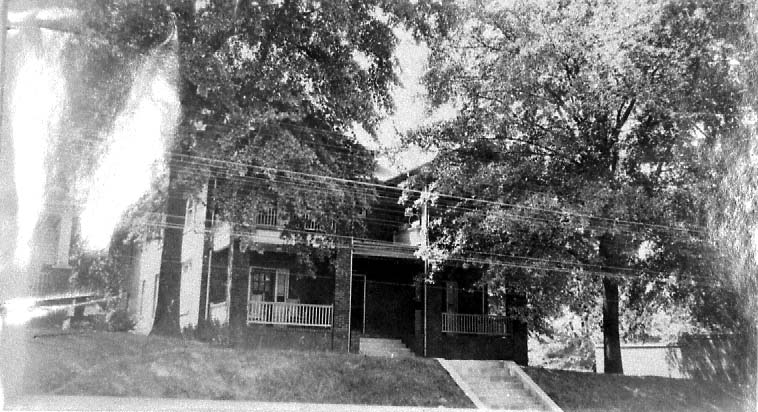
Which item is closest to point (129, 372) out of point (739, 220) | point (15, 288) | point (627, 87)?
point (15, 288)

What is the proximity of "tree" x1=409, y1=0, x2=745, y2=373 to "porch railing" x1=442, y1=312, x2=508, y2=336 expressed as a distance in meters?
0.33

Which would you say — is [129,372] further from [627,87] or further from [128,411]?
[627,87]

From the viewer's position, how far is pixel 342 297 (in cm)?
588

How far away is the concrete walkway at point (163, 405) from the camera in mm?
4328

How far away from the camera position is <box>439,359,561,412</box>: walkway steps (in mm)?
6066

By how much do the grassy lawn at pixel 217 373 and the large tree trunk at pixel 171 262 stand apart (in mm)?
123

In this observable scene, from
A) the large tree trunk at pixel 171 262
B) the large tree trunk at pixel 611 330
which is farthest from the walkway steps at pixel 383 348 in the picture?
the large tree trunk at pixel 611 330

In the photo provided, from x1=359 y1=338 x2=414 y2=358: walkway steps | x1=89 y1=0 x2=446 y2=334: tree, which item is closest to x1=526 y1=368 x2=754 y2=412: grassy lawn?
x1=359 y1=338 x2=414 y2=358: walkway steps

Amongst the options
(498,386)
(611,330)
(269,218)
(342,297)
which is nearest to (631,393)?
(611,330)

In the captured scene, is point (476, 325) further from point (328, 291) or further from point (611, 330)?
point (328, 291)

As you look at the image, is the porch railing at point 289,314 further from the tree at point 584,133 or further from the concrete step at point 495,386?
the tree at point 584,133

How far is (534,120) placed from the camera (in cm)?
645

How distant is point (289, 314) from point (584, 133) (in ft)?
10.4

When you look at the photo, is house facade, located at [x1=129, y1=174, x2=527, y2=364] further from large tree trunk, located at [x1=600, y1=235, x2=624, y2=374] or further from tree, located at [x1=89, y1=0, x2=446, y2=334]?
large tree trunk, located at [x1=600, y1=235, x2=624, y2=374]
